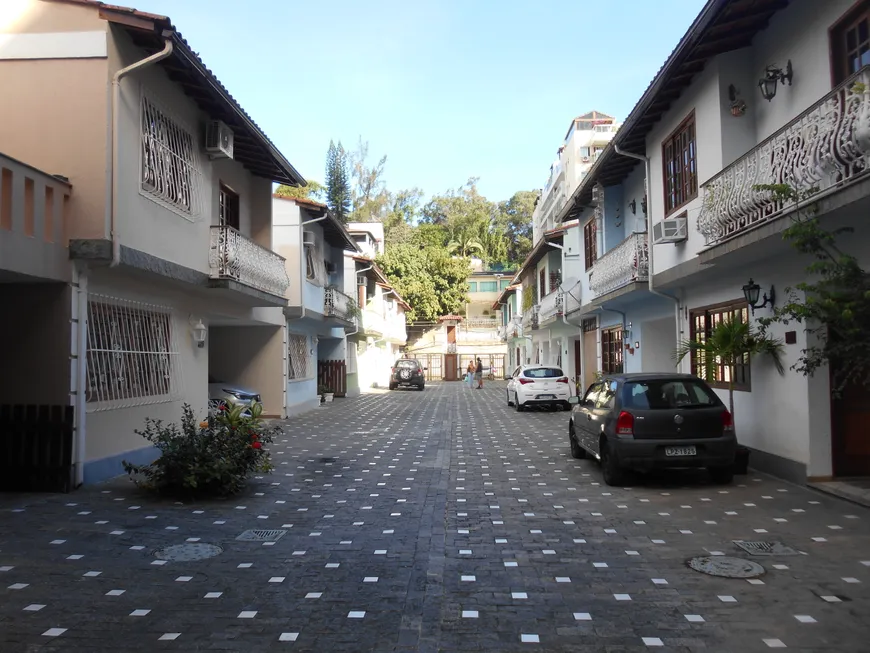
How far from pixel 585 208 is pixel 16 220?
15.1 m

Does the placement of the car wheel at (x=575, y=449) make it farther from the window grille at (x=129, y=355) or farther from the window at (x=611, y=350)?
the window grille at (x=129, y=355)

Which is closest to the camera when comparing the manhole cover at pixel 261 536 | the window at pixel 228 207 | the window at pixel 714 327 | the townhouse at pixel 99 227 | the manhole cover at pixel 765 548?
the manhole cover at pixel 765 548

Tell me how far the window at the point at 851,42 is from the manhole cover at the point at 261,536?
786 cm

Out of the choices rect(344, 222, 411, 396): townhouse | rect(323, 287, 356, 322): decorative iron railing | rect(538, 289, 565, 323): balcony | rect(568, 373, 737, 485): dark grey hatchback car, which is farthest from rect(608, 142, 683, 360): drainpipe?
rect(344, 222, 411, 396): townhouse

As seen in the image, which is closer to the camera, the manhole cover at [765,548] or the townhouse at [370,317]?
the manhole cover at [765,548]

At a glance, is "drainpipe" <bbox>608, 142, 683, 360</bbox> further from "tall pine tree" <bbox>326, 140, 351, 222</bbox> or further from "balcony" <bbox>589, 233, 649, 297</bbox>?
"tall pine tree" <bbox>326, 140, 351, 222</bbox>

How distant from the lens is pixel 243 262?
43.3 feet

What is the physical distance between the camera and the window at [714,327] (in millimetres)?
10414

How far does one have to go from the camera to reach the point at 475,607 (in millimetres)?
4738

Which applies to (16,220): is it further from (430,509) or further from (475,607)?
(475,607)

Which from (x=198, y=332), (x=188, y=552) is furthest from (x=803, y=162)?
(x=198, y=332)

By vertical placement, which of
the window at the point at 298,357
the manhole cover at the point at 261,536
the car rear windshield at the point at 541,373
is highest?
the window at the point at 298,357

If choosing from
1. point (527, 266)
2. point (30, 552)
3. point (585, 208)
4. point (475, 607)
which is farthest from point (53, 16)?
point (527, 266)

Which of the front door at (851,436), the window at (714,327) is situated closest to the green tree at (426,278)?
the window at (714,327)
